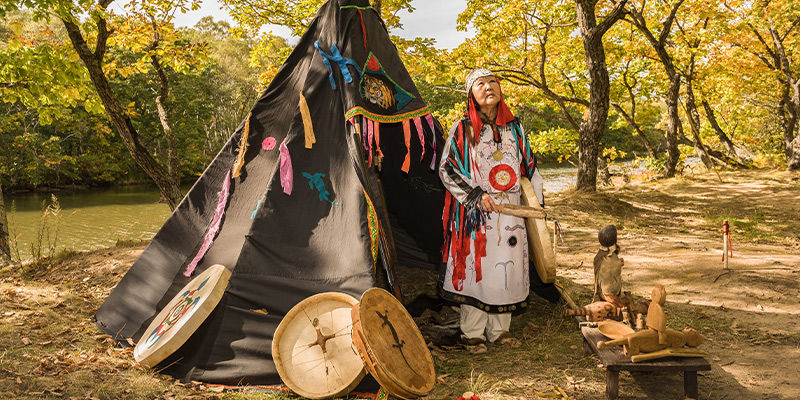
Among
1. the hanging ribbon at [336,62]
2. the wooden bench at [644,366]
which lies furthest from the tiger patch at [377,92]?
the wooden bench at [644,366]


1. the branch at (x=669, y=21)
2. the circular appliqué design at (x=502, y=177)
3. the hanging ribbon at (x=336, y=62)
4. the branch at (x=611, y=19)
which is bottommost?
the circular appliqué design at (x=502, y=177)

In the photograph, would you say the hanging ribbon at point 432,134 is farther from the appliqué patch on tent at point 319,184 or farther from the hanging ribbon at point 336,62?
the appliqué patch on tent at point 319,184

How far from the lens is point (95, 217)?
58.2 feet

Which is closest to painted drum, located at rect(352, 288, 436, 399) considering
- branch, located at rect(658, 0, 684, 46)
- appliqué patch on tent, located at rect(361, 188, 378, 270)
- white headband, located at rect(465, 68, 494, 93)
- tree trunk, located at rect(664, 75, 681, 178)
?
appliqué patch on tent, located at rect(361, 188, 378, 270)

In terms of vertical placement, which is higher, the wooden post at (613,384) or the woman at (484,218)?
the woman at (484,218)

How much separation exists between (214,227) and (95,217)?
16.4m

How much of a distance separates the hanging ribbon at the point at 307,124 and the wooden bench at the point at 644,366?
7.93 ft

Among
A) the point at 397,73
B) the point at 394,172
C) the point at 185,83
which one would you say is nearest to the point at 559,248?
the point at 394,172

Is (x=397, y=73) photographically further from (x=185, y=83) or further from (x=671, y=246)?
(x=185, y=83)

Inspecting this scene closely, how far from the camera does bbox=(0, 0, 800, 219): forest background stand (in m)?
7.36

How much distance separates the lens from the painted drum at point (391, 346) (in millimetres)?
2795

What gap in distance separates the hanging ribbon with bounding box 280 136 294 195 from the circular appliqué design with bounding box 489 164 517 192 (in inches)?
61.0

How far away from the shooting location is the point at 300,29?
1038 cm

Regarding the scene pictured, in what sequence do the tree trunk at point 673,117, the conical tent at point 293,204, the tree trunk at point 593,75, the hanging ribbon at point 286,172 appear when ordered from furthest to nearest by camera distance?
the tree trunk at point 673,117 < the tree trunk at point 593,75 < the hanging ribbon at point 286,172 < the conical tent at point 293,204
